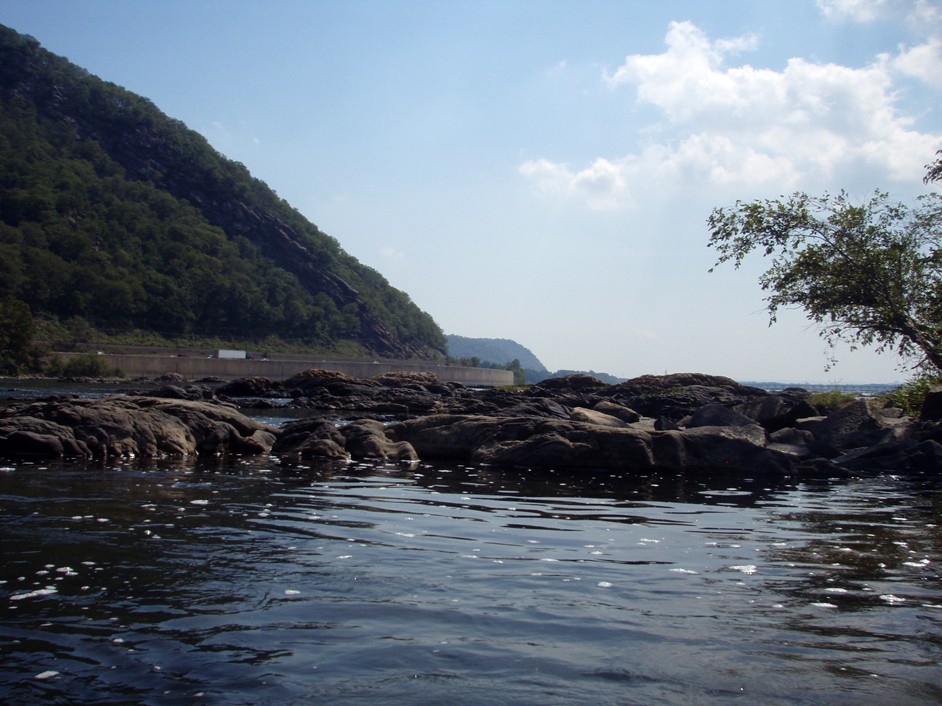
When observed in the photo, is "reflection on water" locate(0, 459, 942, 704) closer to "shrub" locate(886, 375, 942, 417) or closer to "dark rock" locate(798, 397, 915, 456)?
"dark rock" locate(798, 397, 915, 456)

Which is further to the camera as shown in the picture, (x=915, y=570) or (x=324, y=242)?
(x=324, y=242)

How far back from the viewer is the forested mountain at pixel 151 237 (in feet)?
347

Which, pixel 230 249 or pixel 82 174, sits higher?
pixel 82 174

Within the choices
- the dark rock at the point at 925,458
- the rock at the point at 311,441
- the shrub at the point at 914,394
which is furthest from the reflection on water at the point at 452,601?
the shrub at the point at 914,394

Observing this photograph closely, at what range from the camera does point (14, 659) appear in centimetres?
476

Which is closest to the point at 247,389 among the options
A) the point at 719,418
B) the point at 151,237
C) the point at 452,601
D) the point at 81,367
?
the point at 81,367

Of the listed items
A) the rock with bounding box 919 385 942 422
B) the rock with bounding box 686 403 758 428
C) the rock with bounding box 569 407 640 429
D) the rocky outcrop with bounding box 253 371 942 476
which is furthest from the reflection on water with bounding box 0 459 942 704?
the rock with bounding box 919 385 942 422

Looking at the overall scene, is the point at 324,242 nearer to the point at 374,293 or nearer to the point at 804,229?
the point at 374,293

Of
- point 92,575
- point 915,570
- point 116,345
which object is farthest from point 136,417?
point 116,345

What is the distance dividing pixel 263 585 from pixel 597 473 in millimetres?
10660

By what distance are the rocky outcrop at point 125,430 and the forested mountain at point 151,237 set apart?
8496 centimetres

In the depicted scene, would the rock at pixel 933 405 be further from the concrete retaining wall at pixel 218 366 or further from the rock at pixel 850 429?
the concrete retaining wall at pixel 218 366

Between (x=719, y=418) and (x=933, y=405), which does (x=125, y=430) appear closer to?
(x=719, y=418)

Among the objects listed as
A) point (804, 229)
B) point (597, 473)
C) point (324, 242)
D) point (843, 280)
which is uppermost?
point (324, 242)
